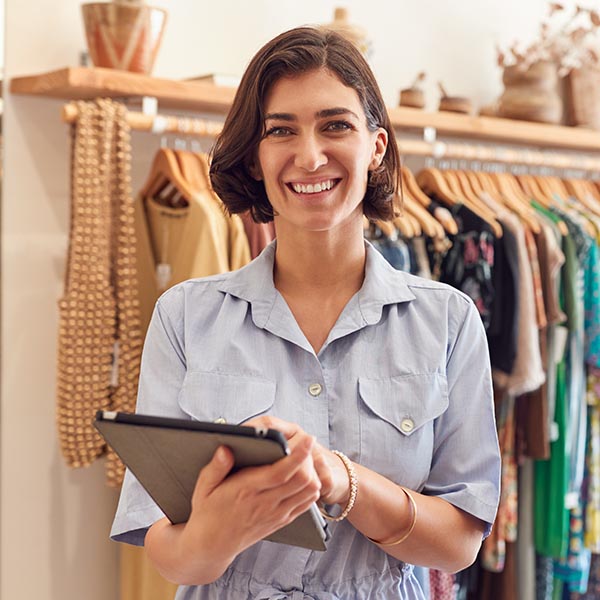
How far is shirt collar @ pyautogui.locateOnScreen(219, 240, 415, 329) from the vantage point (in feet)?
4.27

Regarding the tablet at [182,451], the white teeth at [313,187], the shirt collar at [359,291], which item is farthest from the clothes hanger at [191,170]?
the tablet at [182,451]

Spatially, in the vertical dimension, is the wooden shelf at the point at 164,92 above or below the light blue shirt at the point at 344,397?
above

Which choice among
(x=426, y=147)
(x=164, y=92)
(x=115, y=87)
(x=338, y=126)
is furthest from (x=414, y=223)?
(x=338, y=126)

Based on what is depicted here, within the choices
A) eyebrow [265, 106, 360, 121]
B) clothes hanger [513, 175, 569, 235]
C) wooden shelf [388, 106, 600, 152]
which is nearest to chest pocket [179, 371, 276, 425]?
eyebrow [265, 106, 360, 121]

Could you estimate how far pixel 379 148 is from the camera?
1.35m

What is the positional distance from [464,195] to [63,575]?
1.44m

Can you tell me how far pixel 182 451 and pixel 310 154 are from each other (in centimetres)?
Result: 42

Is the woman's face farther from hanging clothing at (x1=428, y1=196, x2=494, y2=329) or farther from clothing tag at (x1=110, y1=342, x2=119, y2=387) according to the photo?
hanging clothing at (x1=428, y1=196, x2=494, y2=329)

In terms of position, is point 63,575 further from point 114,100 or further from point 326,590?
point 326,590

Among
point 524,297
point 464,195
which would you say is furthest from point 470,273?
point 464,195

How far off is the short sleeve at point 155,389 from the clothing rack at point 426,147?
86cm

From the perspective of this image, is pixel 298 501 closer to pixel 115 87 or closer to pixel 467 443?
pixel 467 443

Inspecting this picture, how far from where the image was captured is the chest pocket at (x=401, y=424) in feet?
4.08

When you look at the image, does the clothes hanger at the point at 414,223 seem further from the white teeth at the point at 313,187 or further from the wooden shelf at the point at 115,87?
the white teeth at the point at 313,187
